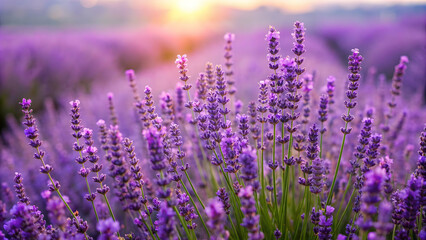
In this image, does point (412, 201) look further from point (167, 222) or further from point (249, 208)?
point (167, 222)

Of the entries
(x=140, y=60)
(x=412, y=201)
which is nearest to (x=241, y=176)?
(x=412, y=201)

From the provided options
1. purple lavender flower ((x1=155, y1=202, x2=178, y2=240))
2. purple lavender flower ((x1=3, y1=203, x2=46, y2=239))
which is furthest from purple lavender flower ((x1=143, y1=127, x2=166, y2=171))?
purple lavender flower ((x1=3, y1=203, x2=46, y2=239))

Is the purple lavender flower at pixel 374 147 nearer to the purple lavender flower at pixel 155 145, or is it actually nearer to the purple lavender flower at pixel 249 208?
the purple lavender flower at pixel 249 208

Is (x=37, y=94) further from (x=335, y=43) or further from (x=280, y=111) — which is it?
(x=335, y=43)

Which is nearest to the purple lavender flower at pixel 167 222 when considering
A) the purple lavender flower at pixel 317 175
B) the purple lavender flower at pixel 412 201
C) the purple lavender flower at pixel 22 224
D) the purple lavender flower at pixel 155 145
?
the purple lavender flower at pixel 155 145

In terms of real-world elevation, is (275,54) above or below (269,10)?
below

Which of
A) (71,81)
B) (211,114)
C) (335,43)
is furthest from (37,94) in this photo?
(335,43)

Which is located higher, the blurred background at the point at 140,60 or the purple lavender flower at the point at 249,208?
the blurred background at the point at 140,60

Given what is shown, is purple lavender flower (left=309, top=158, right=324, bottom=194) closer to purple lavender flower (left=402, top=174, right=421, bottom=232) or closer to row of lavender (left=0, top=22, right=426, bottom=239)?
row of lavender (left=0, top=22, right=426, bottom=239)

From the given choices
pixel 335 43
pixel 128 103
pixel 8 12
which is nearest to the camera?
pixel 128 103

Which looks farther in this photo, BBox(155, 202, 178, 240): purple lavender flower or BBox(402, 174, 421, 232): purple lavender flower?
BBox(402, 174, 421, 232): purple lavender flower

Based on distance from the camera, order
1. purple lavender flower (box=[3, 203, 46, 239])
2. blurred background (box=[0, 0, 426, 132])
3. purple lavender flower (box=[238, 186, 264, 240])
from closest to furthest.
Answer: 1. purple lavender flower (box=[238, 186, 264, 240])
2. purple lavender flower (box=[3, 203, 46, 239])
3. blurred background (box=[0, 0, 426, 132])
